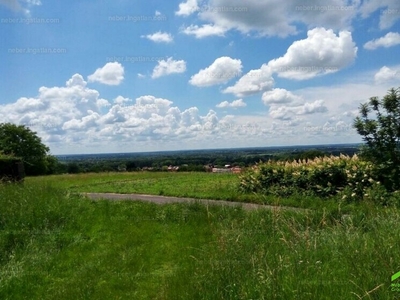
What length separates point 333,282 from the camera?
13.6ft

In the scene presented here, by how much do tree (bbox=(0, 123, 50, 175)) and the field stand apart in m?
59.2

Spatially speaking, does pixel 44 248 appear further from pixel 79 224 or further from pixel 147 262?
pixel 147 262

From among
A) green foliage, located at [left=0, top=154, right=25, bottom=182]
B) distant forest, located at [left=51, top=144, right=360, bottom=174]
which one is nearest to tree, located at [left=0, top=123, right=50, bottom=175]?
distant forest, located at [left=51, top=144, right=360, bottom=174]

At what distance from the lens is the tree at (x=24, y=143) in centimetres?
6625

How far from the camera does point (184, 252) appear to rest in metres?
7.73

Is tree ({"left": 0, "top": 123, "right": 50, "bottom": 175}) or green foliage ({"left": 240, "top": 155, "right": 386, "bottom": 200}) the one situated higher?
tree ({"left": 0, "top": 123, "right": 50, "bottom": 175})

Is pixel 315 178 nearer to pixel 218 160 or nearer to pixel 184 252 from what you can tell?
pixel 184 252

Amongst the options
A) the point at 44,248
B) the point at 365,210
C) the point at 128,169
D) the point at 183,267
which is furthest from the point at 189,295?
the point at 128,169

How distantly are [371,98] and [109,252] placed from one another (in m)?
10.2

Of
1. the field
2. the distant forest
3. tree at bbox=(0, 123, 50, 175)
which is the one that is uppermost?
tree at bbox=(0, 123, 50, 175)

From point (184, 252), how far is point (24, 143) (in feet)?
226

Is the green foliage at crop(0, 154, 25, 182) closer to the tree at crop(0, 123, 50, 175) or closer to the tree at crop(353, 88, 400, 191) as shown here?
the tree at crop(353, 88, 400, 191)

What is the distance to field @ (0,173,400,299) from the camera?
4371mm

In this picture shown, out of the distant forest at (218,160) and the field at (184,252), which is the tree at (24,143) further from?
the field at (184,252)
